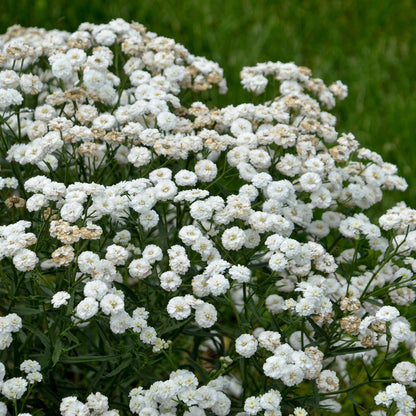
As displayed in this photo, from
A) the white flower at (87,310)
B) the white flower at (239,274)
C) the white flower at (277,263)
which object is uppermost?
the white flower at (277,263)

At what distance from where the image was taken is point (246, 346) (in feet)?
8.18

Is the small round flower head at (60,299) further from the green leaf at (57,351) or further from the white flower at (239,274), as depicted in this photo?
the white flower at (239,274)

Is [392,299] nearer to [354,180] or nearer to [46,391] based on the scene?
[354,180]

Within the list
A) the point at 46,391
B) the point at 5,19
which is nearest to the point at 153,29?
the point at 5,19

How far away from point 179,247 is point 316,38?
14.9 feet

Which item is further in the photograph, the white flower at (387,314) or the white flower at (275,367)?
the white flower at (387,314)

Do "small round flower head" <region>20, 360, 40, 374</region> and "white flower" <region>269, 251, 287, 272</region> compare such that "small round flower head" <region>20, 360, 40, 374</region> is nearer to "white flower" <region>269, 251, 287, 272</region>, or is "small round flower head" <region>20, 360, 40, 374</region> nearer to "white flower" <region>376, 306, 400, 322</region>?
"white flower" <region>269, 251, 287, 272</region>

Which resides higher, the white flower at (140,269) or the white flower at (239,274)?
the white flower at (239,274)

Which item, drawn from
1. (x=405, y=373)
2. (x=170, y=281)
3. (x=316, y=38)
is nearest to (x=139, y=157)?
(x=170, y=281)

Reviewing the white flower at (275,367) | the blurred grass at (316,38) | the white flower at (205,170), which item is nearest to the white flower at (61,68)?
the white flower at (205,170)

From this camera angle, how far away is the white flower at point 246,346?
2488mm

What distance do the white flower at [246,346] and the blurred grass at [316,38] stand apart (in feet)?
9.72

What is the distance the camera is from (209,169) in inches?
112

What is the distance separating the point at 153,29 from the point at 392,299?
13.2ft
